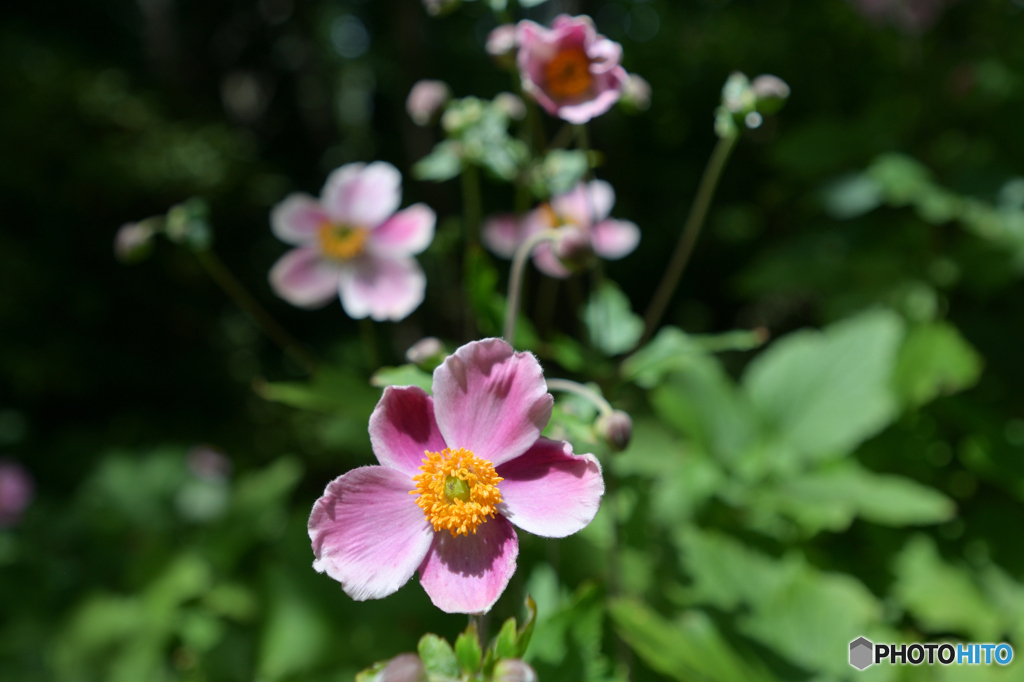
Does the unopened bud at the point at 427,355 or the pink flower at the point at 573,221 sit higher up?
the unopened bud at the point at 427,355

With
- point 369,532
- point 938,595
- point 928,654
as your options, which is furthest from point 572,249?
point 938,595

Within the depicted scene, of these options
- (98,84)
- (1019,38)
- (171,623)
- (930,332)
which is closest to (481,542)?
(171,623)

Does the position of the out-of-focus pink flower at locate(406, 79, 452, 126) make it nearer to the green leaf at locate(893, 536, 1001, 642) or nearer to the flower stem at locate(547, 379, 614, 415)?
the flower stem at locate(547, 379, 614, 415)

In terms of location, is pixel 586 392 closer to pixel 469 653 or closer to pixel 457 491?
pixel 457 491

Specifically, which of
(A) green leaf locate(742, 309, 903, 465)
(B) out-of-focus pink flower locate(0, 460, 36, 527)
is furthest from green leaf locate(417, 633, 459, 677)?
(B) out-of-focus pink flower locate(0, 460, 36, 527)

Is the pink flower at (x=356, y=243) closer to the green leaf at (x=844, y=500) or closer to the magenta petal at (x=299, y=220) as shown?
the magenta petal at (x=299, y=220)

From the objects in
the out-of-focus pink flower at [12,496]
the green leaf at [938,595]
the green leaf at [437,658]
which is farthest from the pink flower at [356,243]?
the out-of-focus pink flower at [12,496]

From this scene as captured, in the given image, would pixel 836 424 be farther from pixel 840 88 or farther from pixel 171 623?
pixel 840 88
